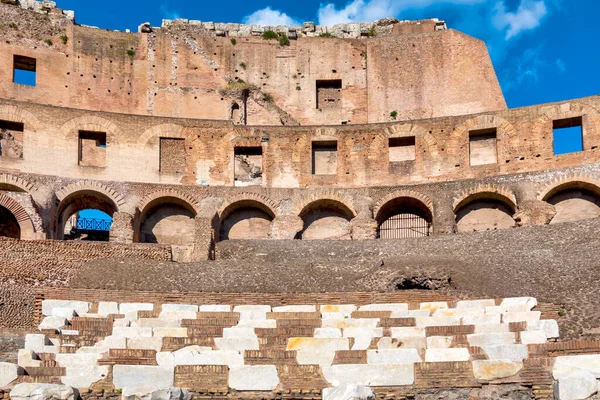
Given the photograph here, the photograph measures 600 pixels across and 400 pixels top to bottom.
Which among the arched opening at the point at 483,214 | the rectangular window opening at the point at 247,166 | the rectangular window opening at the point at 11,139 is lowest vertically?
the arched opening at the point at 483,214

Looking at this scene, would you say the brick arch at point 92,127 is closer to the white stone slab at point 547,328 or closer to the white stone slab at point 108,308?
the white stone slab at point 108,308

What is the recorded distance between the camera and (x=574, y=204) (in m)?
29.8

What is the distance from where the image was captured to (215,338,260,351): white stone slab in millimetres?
12914

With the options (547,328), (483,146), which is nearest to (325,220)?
(483,146)

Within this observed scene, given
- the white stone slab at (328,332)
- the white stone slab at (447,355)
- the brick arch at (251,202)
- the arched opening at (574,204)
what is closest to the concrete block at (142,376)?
the white stone slab at (328,332)

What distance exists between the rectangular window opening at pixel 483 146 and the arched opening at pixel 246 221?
7659 mm

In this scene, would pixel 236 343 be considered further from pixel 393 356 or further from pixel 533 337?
pixel 533 337

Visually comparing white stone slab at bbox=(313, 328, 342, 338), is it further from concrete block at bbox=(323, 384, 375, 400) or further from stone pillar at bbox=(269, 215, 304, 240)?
stone pillar at bbox=(269, 215, 304, 240)

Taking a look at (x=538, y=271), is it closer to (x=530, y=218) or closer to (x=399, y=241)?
(x=399, y=241)

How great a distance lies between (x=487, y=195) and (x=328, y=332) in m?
17.5

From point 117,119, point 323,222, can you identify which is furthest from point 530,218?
point 117,119

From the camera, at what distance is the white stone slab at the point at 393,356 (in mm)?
12062

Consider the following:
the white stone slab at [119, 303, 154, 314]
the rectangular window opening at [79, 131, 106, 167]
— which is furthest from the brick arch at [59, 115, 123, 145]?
the white stone slab at [119, 303, 154, 314]

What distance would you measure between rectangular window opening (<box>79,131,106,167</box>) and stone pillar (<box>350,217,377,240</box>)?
943cm
